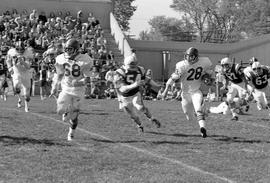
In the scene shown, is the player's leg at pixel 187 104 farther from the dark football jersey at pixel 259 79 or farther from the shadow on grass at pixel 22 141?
the dark football jersey at pixel 259 79

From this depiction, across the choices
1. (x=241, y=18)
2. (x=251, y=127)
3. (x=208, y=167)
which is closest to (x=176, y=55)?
(x=241, y=18)

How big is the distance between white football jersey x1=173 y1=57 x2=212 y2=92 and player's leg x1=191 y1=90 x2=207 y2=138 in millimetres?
207

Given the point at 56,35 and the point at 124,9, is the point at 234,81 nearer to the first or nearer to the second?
the point at 56,35

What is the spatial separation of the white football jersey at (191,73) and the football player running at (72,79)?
195cm

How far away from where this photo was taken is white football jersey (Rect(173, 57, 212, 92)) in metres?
11.1

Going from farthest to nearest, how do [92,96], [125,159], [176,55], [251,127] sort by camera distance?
[176,55]
[92,96]
[251,127]
[125,159]

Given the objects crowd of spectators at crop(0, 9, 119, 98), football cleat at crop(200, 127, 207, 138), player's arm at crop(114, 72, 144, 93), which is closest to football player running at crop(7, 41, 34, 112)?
player's arm at crop(114, 72, 144, 93)

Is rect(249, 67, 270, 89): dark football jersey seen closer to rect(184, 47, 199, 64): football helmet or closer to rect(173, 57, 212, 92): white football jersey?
rect(173, 57, 212, 92): white football jersey

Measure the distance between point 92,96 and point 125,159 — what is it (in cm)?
1830

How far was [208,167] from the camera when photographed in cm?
771

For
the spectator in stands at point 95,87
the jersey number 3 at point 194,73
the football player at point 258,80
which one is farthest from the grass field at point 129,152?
the spectator in stands at point 95,87

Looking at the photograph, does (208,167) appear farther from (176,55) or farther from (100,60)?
(176,55)

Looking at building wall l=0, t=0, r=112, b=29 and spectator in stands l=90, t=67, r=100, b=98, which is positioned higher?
building wall l=0, t=0, r=112, b=29

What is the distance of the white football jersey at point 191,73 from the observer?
11.1 metres
